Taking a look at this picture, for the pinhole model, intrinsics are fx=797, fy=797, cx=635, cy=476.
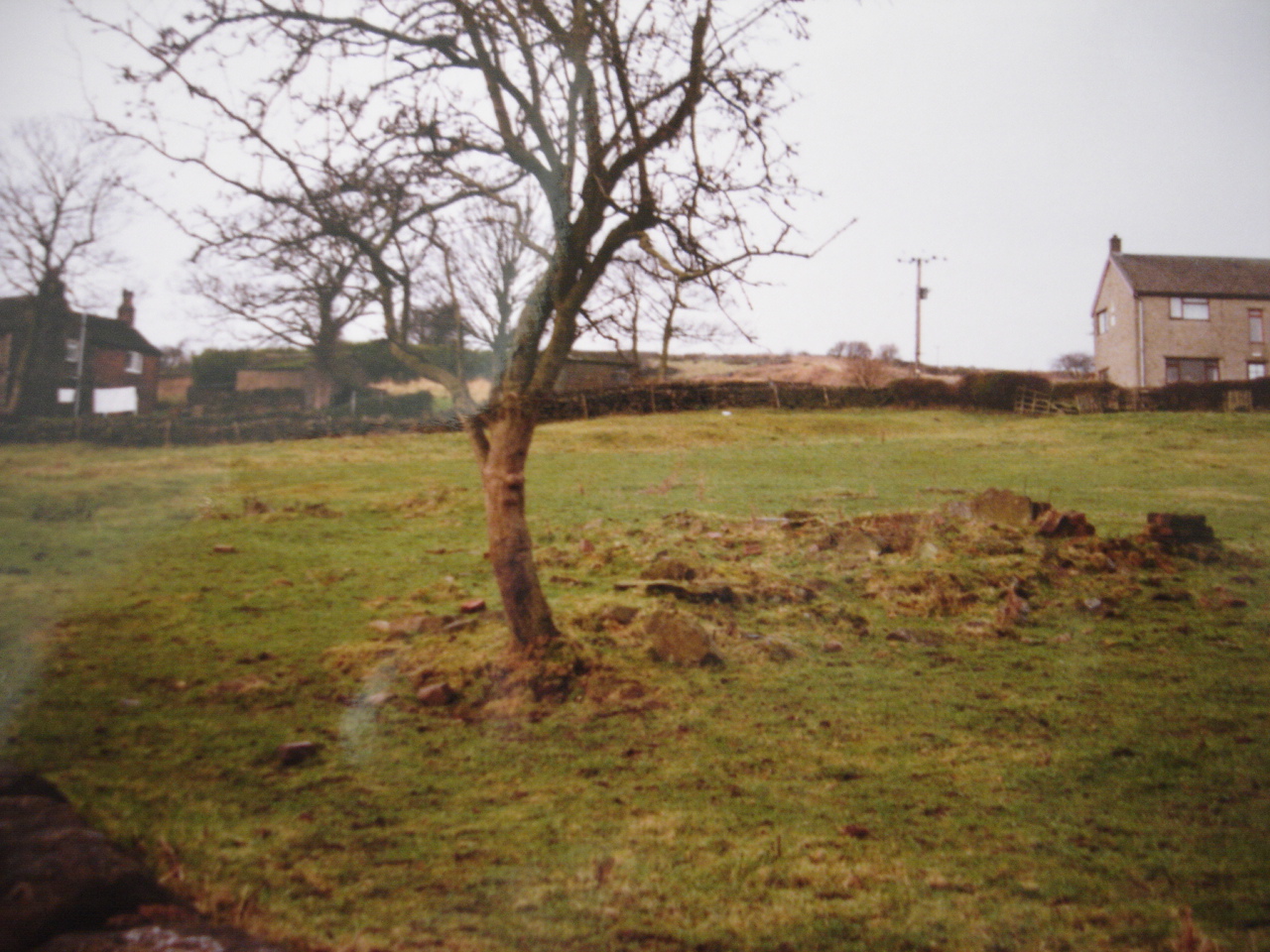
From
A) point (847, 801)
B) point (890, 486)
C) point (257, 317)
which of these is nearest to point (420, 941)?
point (847, 801)

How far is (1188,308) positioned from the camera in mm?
7531

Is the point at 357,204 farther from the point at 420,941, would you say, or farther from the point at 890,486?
the point at 890,486

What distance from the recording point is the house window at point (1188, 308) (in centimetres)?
740

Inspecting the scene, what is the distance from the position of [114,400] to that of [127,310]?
542 millimetres

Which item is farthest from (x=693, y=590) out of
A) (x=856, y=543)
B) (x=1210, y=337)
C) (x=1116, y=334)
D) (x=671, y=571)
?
(x=1116, y=334)

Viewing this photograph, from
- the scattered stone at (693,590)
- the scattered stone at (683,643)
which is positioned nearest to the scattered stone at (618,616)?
the scattered stone at (683,643)

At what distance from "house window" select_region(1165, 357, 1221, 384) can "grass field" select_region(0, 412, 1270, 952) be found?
0.74 metres

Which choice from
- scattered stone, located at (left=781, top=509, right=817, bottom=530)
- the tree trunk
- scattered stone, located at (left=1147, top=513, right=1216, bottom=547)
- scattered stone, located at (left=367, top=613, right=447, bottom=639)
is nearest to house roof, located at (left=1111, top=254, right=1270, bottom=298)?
scattered stone, located at (left=1147, top=513, right=1216, bottom=547)

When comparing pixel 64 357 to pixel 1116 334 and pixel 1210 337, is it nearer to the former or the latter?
pixel 1210 337

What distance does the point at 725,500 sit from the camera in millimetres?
7582

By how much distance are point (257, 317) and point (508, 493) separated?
1694 mm

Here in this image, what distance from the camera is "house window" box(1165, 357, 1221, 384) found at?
7.66m

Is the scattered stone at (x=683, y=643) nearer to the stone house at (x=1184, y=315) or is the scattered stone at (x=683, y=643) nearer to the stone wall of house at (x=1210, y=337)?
the stone house at (x=1184, y=315)

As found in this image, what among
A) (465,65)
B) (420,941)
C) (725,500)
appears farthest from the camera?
(725,500)
